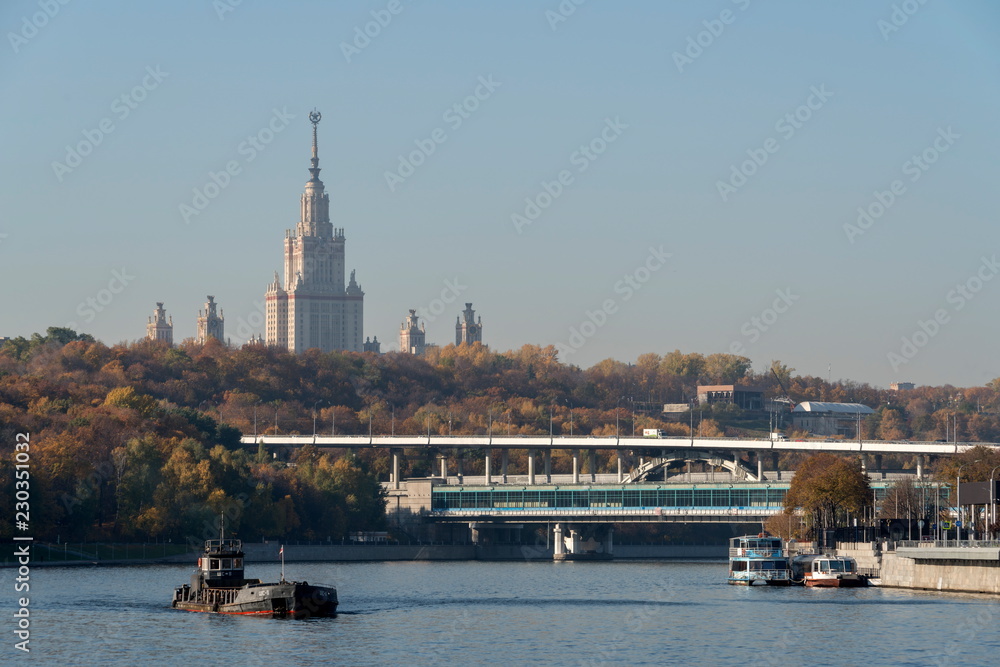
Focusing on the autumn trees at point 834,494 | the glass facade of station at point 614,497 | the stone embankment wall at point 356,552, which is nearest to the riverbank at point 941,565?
the autumn trees at point 834,494

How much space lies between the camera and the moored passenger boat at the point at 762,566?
109188mm

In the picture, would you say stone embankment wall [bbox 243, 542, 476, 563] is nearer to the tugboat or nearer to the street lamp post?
the tugboat

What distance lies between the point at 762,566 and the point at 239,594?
1402 inches

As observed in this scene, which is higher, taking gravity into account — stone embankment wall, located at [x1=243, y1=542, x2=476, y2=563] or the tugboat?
the tugboat

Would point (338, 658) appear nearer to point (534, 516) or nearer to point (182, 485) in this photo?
point (182, 485)

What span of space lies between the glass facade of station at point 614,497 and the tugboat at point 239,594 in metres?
88.0

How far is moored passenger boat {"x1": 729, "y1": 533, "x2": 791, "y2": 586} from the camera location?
109188 millimetres

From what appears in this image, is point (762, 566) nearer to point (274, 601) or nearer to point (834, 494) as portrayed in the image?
point (834, 494)

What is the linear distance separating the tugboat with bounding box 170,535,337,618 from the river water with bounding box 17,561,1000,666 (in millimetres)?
1696

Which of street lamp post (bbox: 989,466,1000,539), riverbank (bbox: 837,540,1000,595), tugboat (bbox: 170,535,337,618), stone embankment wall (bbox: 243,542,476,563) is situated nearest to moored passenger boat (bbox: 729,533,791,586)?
riverbank (bbox: 837,540,1000,595)

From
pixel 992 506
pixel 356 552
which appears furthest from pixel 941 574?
pixel 356 552

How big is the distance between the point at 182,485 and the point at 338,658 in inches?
3202

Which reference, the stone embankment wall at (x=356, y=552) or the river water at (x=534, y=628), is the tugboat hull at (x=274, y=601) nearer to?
the river water at (x=534, y=628)

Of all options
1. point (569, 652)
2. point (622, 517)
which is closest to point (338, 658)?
point (569, 652)
